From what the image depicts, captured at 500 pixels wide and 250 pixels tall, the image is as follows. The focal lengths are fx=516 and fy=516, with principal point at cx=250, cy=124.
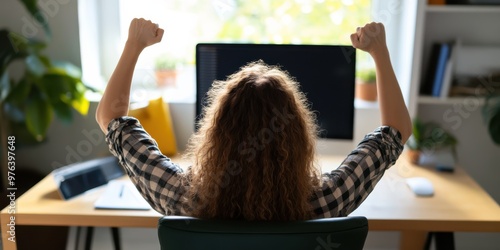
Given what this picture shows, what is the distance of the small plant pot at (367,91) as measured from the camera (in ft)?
7.34

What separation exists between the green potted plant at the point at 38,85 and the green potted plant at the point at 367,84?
1168 millimetres

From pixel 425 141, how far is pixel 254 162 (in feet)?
3.64

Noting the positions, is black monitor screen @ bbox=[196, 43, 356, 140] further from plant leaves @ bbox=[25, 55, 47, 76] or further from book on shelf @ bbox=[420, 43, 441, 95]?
plant leaves @ bbox=[25, 55, 47, 76]

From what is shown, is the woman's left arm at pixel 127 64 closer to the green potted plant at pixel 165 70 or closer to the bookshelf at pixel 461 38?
the green potted plant at pixel 165 70

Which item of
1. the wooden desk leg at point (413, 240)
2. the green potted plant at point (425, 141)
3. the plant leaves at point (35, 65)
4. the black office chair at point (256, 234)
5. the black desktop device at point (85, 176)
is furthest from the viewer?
the wooden desk leg at point (413, 240)

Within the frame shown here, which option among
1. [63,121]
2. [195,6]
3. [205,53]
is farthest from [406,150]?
[63,121]

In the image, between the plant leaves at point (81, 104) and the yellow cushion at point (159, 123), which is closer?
the yellow cushion at point (159, 123)

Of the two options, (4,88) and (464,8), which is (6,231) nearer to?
(4,88)

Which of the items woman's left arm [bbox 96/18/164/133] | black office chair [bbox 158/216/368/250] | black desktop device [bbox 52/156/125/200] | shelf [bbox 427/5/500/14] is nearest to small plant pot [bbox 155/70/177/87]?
black desktop device [bbox 52/156/125/200]

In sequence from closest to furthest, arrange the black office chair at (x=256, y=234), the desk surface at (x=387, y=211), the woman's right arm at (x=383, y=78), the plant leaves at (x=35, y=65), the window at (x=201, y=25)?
1. the black office chair at (x=256, y=234)
2. the woman's right arm at (x=383, y=78)
3. the desk surface at (x=387, y=211)
4. the plant leaves at (x=35, y=65)
5. the window at (x=201, y=25)

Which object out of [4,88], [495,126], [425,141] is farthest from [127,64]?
[495,126]

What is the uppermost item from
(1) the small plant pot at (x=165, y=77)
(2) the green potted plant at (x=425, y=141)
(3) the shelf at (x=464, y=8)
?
(3) the shelf at (x=464, y=8)

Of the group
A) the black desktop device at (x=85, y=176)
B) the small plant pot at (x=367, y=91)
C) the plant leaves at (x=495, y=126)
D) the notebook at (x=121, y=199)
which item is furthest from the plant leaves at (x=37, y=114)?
the plant leaves at (x=495, y=126)

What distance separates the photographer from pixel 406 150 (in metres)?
2.06
